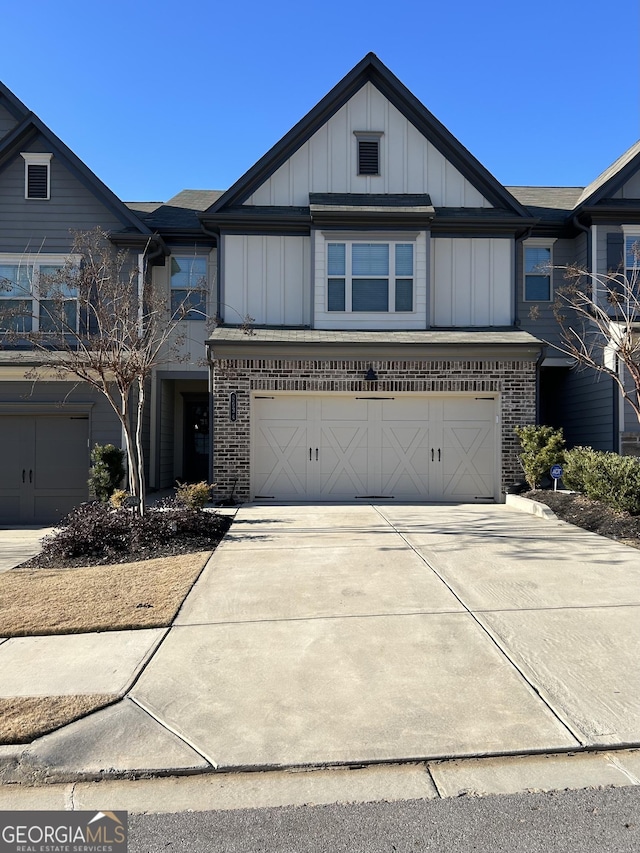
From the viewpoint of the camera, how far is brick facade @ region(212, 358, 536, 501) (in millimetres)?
12836

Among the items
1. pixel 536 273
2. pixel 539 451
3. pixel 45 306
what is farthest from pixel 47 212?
pixel 539 451

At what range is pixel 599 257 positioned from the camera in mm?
14844

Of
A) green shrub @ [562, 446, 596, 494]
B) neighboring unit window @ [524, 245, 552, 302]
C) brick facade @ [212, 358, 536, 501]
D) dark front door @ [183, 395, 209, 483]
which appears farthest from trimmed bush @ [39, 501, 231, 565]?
neighboring unit window @ [524, 245, 552, 302]

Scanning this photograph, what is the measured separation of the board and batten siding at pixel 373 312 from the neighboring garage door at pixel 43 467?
19.9 ft

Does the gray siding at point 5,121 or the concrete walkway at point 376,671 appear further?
the gray siding at point 5,121

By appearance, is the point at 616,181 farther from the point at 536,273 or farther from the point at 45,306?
the point at 45,306

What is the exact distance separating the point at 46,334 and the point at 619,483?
9.58m

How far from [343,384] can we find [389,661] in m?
8.73

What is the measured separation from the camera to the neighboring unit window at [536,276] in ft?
52.1

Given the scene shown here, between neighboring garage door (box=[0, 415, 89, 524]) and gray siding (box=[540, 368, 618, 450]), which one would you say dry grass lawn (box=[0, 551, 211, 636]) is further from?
gray siding (box=[540, 368, 618, 450])

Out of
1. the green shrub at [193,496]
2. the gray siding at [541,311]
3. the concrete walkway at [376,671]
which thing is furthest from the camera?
the gray siding at [541,311]

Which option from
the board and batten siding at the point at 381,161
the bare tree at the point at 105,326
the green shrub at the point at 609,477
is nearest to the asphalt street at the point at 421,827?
the bare tree at the point at 105,326

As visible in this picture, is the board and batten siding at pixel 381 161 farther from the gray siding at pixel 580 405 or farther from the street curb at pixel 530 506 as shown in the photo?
the street curb at pixel 530 506

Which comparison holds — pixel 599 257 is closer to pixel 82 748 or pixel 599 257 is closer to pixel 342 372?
pixel 342 372
